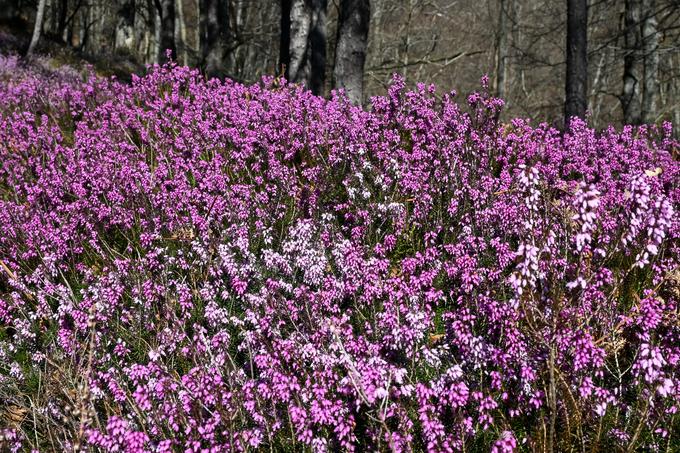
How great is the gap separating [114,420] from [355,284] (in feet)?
5.16

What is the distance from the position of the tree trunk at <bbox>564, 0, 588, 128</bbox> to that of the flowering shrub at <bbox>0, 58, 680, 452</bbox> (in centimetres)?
360

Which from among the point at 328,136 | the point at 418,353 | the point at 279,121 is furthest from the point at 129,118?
the point at 418,353

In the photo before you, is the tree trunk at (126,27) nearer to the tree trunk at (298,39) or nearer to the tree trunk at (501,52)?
the tree trunk at (298,39)

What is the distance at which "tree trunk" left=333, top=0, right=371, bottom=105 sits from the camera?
882cm

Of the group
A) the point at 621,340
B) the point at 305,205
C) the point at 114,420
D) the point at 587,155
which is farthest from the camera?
the point at 587,155

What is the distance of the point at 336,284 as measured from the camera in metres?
3.32

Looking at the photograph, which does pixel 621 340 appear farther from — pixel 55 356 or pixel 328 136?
pixel 328 136

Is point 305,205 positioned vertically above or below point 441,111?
below

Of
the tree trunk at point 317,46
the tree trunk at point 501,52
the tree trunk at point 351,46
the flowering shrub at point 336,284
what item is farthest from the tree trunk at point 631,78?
the flowering shrub at point 336,284

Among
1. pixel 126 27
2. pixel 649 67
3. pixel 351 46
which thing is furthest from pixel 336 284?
pixel 126 27

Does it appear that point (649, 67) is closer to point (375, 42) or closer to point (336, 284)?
point (336, 284)

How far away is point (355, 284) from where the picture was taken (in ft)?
10.9

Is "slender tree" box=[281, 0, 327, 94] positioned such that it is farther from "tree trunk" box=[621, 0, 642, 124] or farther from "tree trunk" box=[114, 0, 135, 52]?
"tree trunk" box=[114, 0, 135, 52]

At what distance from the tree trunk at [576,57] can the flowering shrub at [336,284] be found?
360 centimetres
